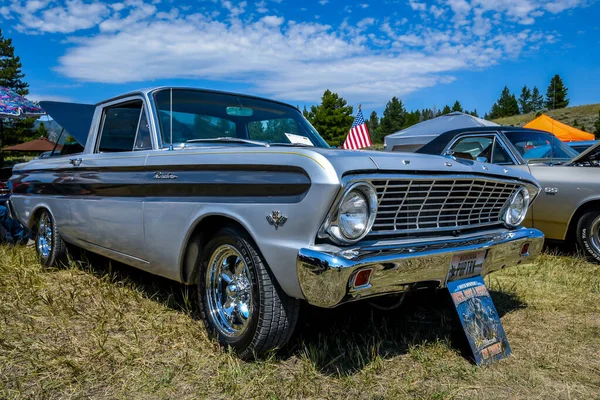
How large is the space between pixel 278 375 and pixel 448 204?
1270mm

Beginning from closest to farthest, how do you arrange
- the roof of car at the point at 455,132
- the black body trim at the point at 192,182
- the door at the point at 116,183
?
the black body trim at the point at 192,182 < the door at the point at 116,183 < the roof of car at the point at 455,132

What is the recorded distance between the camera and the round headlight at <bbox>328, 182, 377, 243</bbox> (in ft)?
7.30

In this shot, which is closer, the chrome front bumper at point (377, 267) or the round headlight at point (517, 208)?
the chrome front bumper at point (377, 267)

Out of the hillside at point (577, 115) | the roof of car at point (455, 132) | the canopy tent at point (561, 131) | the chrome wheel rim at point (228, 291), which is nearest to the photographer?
the chrome wheel rim at point (228, 291)

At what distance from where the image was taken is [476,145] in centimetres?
614

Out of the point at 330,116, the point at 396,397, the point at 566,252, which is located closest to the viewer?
the point at 396,397

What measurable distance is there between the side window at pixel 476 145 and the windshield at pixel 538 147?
24 cm

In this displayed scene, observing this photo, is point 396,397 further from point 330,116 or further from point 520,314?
point 330,116

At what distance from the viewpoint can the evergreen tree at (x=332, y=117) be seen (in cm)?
4503

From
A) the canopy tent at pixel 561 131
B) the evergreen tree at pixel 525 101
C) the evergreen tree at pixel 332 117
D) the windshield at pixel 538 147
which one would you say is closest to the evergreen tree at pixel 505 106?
the evergreen tree at pixel 525 101

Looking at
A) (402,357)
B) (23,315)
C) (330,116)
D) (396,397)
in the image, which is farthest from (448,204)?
(330,116)

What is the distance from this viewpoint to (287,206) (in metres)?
2.27

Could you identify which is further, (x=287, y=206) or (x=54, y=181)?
(x=54, y=181)

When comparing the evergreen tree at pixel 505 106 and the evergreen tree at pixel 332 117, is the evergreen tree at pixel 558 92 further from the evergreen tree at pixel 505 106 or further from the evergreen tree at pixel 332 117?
the evergreen tree at pixel 332 117
